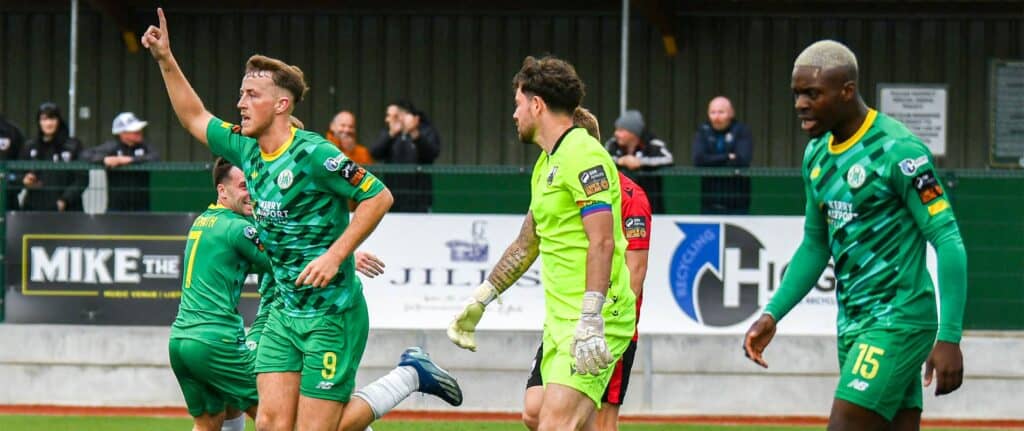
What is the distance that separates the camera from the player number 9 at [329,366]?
7.54m

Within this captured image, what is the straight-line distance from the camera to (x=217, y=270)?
895 centimetres

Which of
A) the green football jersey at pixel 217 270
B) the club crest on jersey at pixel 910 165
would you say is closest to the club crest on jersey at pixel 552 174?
the club crest on jersey at pixel 910 165

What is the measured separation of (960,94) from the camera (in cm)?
1952

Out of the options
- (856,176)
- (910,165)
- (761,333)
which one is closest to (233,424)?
(761,333)

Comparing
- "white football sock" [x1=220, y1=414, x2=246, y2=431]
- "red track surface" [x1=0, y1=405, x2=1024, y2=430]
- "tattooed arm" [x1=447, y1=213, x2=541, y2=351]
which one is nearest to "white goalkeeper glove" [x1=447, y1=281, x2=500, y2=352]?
"tattooed arm" [x1=447, y1=213, x2=541, y2=351]

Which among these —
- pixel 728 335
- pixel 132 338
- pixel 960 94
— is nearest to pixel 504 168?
pixel 728 335

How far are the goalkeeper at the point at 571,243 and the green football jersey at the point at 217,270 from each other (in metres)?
2.37

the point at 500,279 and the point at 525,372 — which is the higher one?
the point at 500,279

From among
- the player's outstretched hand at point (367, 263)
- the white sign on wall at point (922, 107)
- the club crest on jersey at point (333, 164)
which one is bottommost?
the player's outstretched hand at point (367, 263)

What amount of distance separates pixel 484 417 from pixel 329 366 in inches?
245

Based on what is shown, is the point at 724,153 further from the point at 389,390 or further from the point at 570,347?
the point at 570,347

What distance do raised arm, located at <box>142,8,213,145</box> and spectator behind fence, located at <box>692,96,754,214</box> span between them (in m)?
6.75

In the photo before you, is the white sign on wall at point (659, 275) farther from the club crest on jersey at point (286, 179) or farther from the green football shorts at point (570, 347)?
the green football shorts at point (570, 347)

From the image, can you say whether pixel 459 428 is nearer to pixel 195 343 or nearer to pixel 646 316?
A: pixel 646 316
